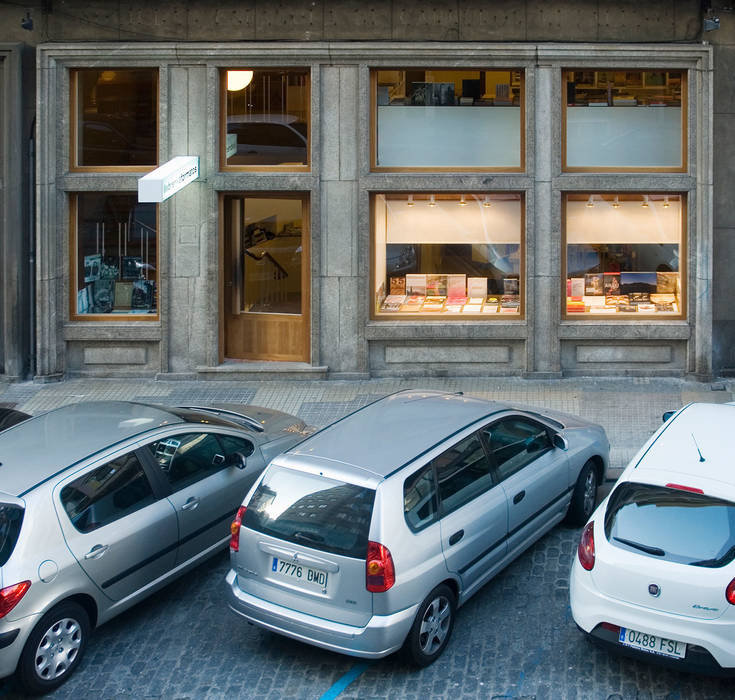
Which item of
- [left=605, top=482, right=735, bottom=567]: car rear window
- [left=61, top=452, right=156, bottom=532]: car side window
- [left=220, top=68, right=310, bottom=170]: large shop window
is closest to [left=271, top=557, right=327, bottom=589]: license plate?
[left=61, top=452, right=156, bottom=532]: car side window

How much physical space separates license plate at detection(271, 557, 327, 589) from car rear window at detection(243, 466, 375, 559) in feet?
0.50

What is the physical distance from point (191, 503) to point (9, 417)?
117 inches

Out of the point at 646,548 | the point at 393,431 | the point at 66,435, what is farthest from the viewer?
the point at 66,435

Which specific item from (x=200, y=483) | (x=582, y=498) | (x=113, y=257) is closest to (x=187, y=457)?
(x=200, y=483)

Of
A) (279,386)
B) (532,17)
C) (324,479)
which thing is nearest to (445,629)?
(324,479)

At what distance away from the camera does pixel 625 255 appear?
1497 cm

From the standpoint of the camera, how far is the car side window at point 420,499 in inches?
261

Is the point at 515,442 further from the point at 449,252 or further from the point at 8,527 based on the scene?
the point at 449,252

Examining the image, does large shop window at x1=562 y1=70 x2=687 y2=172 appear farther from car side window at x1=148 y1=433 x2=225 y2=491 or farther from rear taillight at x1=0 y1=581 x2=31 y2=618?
rear taillight at x1=0 y1=581 x2=31 y2=618

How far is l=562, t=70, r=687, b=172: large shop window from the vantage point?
14766 millimetres

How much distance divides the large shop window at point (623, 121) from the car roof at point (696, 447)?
7772 millimetres

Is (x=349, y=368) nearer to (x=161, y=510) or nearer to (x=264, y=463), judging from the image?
(x=264, y=463)

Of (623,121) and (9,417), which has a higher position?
(623,121)

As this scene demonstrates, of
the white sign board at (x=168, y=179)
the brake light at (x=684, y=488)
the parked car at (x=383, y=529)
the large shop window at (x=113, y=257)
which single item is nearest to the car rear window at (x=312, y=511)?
the parked car at (x=383, y=529)
